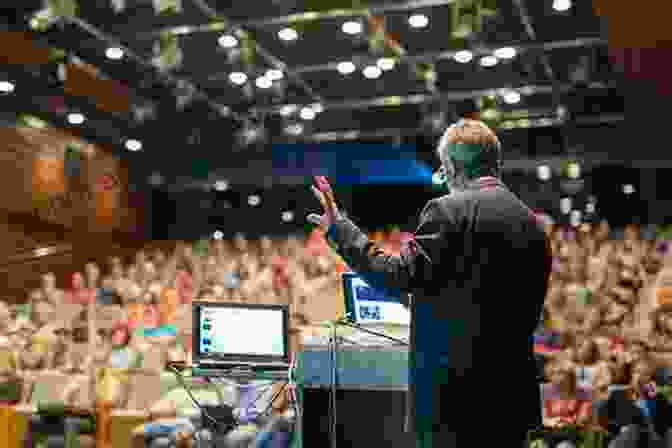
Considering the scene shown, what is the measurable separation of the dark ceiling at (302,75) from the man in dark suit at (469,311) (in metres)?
5.90

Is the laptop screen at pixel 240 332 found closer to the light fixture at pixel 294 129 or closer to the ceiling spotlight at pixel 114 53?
the ceiling spotlight at pixel 114 53

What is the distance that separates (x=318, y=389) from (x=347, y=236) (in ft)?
3.05

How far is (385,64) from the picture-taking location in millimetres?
9258

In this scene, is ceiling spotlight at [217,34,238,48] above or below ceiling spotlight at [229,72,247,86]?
above

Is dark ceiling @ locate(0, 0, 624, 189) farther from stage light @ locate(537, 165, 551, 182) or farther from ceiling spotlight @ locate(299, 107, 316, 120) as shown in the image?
stage light @ locate(537, 165, 551, 182)

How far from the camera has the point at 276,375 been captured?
341cm

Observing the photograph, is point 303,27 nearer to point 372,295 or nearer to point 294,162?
point 294,162

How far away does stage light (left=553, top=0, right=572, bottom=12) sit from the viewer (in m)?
7.77

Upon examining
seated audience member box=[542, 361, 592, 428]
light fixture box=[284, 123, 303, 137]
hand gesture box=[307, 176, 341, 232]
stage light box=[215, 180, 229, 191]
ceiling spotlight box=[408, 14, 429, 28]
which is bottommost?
seated audience member box=[542, 361, 592, 428]

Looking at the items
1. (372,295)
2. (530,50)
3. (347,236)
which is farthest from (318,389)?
(530,50)

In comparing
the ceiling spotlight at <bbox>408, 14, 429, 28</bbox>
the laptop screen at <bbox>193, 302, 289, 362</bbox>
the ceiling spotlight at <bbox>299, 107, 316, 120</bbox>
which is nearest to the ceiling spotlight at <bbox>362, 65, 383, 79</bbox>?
the ceiling spotlight at <bbox>408, 14, 429, 28</bbox>

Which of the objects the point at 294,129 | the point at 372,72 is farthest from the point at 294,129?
the point at 372,72

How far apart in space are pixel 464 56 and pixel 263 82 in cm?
202

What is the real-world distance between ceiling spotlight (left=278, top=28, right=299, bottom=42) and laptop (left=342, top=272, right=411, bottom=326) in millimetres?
5177
